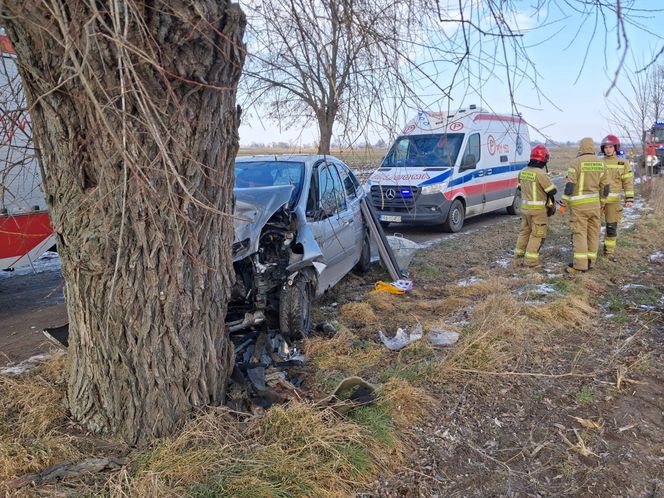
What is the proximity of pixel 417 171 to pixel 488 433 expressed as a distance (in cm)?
794

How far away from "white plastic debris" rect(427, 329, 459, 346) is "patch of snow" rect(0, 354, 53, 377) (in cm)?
317

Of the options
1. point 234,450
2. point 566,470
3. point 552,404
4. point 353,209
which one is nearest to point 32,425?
point 234,450

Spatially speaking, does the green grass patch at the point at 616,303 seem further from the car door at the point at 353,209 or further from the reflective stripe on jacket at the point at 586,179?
the car door at the point at 353,209

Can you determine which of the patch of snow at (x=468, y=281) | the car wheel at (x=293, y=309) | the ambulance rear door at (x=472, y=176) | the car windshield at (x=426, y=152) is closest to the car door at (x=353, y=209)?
the patch of snow at (x=468, y=281)

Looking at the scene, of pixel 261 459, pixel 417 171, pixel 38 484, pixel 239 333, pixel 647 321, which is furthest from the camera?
pixel 417 171

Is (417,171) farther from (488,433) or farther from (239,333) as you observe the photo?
(488,433)

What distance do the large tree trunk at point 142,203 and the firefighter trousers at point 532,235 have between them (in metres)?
5.60

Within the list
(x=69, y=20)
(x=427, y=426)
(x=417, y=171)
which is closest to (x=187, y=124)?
(x=69, y=20)

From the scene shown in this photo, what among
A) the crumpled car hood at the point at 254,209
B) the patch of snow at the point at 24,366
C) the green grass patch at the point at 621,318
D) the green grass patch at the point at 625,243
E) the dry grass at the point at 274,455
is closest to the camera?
the dry grass at the point at 274,455

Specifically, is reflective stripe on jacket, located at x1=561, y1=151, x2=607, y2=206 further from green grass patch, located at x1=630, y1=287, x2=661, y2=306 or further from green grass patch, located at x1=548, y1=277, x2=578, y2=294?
green grass patch, located at x1=630, y1=287, x2=661, y2=306

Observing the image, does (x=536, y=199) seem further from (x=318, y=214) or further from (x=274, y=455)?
(x=274, y=455)

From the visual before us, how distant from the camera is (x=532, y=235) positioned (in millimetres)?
7621

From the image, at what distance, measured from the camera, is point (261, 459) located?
9.08 ft

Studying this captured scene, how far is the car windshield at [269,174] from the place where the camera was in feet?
18.7
